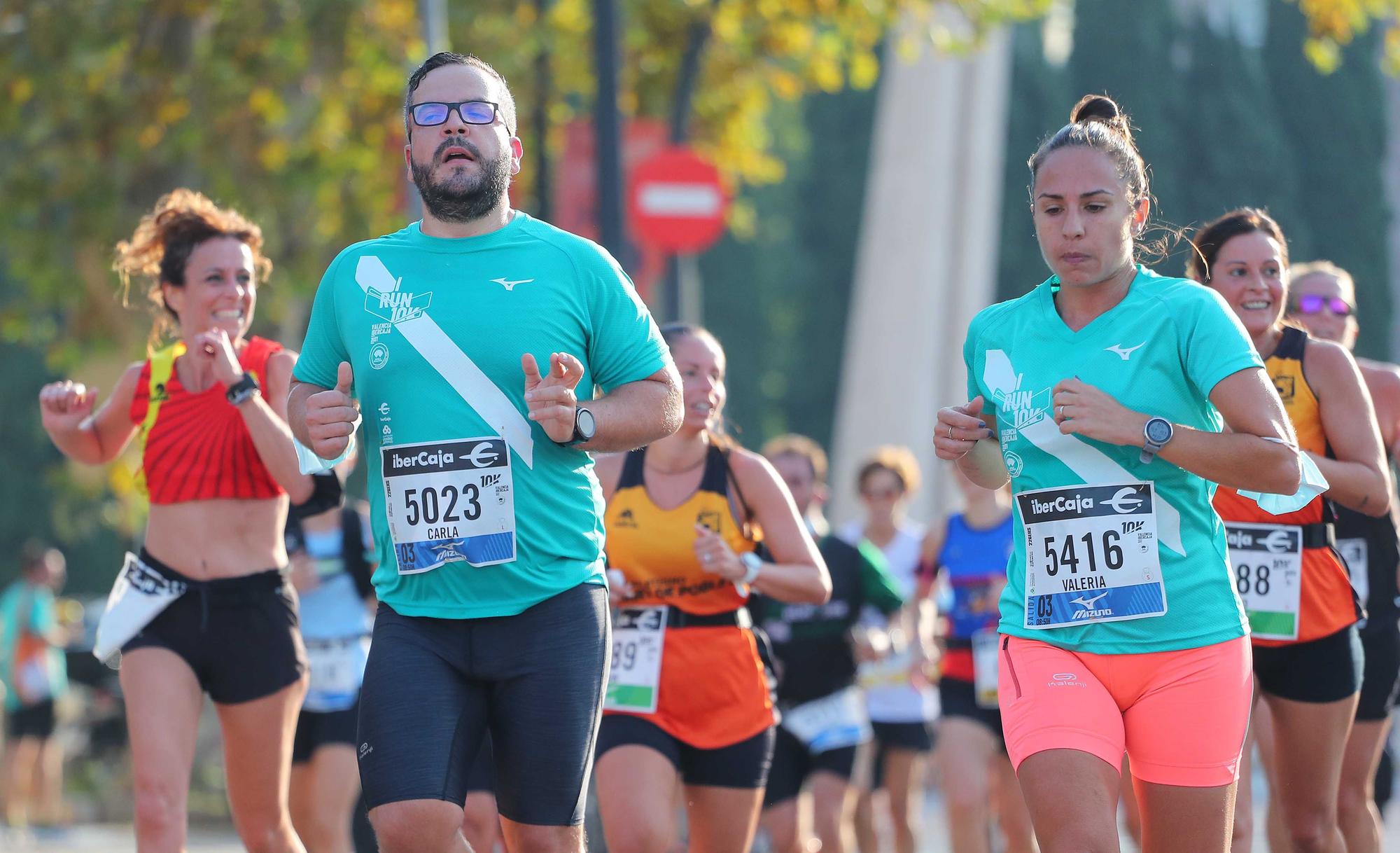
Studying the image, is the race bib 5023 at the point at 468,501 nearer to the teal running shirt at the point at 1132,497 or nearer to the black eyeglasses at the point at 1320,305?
the teal running shirt at the point at 1132,497

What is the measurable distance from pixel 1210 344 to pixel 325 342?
2142 mm

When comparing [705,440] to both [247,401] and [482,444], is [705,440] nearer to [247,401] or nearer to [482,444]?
[247,401]

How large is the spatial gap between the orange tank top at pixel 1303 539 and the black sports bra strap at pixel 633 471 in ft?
6.35

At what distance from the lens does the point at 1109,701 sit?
4.65 m

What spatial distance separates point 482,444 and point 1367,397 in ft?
9.78

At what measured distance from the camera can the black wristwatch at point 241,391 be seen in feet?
19.4

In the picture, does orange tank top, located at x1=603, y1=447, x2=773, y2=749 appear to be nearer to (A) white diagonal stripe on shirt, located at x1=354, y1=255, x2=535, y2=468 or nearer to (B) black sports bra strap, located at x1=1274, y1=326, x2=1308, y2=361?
(B) black sports bra strap, located at x1=1274, y1=326, x2=1308, y2=361

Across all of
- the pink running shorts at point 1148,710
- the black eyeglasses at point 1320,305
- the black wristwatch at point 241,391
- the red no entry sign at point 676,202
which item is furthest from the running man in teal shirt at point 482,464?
the red no entry sign at point 676,202

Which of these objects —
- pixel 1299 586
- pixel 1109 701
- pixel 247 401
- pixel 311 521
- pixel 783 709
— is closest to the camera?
pixel 1109 701

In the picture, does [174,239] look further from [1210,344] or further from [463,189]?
[1210,344]

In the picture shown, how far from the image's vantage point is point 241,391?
593cm

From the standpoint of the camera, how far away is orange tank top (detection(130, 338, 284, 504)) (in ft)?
20.4

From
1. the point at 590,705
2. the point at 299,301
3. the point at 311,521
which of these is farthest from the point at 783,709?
the point at 299,301

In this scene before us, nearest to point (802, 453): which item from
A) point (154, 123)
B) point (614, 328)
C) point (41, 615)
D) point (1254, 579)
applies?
point (1254, 579)
